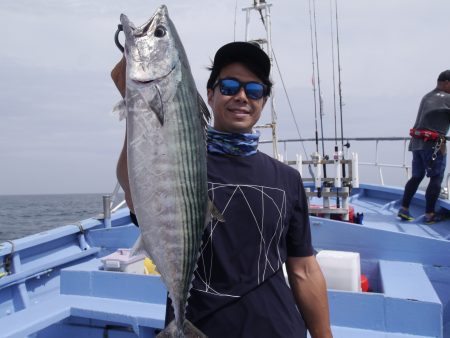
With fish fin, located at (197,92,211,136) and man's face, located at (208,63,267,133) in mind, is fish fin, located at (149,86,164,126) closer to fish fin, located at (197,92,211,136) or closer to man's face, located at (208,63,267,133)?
fish fin, located at (197,92,211,136)

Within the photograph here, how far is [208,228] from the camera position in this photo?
5.71 feet

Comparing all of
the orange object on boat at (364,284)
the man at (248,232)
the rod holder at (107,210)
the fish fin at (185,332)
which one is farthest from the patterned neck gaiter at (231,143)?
the rod holder at (107,210)

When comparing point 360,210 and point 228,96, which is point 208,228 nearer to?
point 228,96

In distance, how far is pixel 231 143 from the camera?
1.85 m

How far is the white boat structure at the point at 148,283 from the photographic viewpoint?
2.82 m

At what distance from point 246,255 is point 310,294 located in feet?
1.45

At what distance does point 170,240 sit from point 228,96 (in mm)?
671

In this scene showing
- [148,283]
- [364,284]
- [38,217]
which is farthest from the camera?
[38,217]

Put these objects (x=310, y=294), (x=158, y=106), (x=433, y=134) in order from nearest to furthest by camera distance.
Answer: (x=158, y=106) < (x=310, y=294) < (x=433, y=134)

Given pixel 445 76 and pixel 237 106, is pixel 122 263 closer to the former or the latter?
pixel 237 106

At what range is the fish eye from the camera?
1.52 m

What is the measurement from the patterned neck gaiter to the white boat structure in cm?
155

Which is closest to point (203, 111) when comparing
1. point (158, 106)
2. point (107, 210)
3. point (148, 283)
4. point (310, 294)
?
point (158, 106)

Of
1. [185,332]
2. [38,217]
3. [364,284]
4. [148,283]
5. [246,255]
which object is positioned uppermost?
[246,255]
